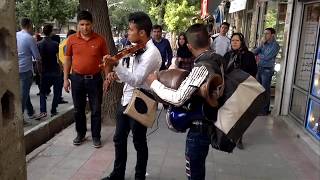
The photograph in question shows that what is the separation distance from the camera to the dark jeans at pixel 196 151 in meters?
3.09

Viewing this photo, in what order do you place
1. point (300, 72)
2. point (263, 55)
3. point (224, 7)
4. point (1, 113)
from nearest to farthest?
point (1, 113), point (300, 72), point (263, 55), point (224, 7)

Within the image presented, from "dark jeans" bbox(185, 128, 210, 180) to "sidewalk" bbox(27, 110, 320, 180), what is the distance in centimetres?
147

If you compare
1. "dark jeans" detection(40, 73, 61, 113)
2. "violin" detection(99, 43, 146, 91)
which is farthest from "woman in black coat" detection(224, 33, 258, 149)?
"dark jeans" detection(40, 73, 61, 113)

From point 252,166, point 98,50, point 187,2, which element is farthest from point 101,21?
point 187,2

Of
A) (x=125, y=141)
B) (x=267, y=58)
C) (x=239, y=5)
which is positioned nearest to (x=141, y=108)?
(x=125, y=141)

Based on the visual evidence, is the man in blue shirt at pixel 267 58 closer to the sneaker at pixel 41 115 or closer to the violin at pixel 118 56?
the sneaker at pixel 41 115

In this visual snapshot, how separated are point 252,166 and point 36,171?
266cm

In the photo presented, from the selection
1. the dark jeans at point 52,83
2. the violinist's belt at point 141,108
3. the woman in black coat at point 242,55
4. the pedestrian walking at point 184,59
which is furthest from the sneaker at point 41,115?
the violinist's belt at point 141,108

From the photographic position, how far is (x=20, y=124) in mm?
2752

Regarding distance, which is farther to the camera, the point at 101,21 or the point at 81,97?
the point at 101,21

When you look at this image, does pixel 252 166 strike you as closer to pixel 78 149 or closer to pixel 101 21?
pixel 78 149

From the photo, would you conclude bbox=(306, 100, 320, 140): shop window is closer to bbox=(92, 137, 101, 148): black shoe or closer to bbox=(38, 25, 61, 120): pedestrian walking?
bbox=(92, 137, 101, 148): black shoe

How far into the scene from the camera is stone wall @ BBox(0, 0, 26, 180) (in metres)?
2.48

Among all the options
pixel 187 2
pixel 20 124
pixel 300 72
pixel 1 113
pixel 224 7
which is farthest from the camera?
pixel 187 2
